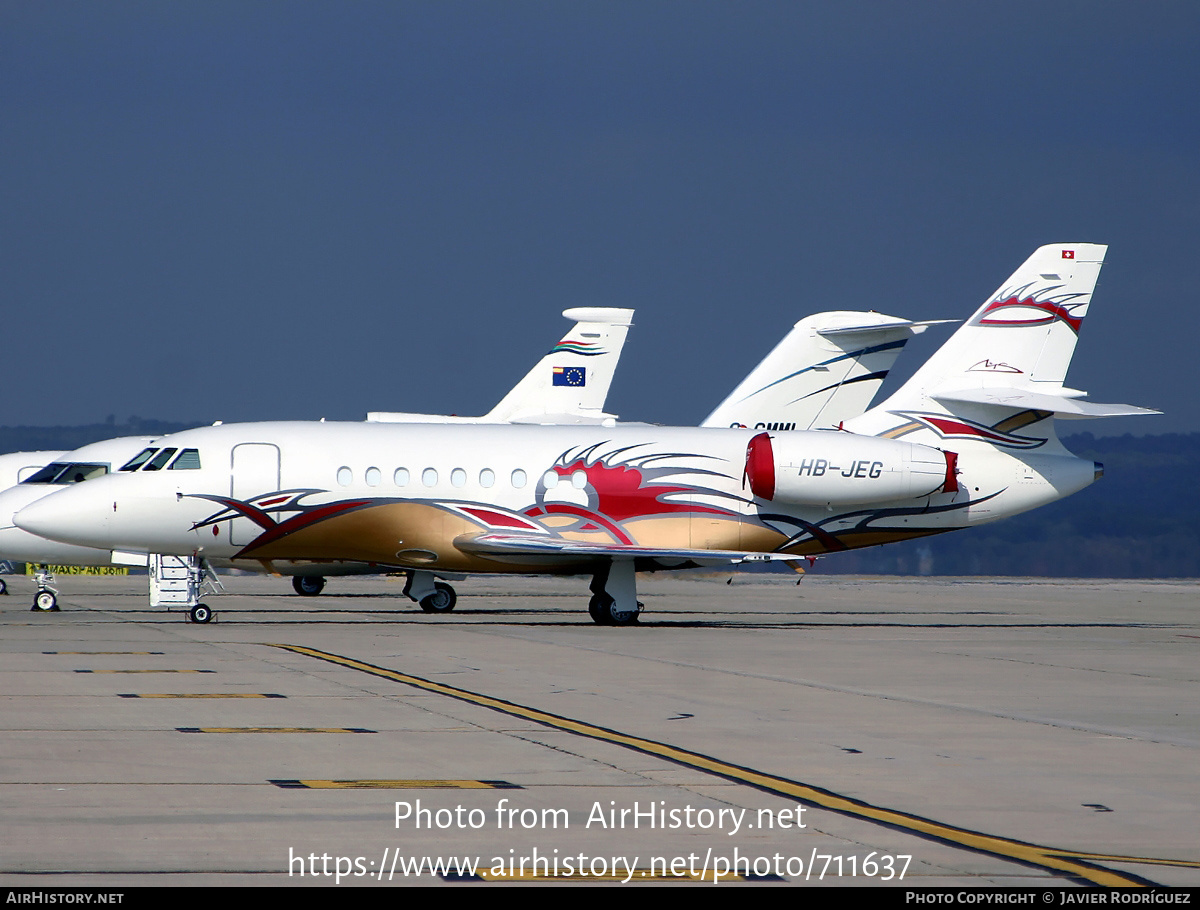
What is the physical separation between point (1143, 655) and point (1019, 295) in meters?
9.86

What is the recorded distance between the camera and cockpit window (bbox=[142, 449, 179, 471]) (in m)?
27.5

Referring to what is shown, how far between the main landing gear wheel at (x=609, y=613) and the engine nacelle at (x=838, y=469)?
3295 millimetres

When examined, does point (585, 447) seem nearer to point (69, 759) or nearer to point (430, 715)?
point (430, 715)

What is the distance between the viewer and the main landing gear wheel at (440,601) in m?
32.5

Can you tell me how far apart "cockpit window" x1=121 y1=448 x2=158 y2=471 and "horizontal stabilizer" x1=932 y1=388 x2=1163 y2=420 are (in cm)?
1503

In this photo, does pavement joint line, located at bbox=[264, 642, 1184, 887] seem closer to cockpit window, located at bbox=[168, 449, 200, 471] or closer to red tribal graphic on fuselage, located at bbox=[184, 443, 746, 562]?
red tribal graphic on fuselage, located at bbox=[184, 443, 746, 562]

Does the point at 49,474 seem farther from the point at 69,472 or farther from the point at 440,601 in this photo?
the point at 440,601

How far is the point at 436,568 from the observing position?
2833cm

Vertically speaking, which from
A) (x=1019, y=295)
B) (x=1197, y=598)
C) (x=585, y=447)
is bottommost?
(x=1197, y=598)

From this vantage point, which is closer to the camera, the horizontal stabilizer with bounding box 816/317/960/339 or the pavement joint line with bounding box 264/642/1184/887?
the pavement joint line with bounding box 264/642/1184/887

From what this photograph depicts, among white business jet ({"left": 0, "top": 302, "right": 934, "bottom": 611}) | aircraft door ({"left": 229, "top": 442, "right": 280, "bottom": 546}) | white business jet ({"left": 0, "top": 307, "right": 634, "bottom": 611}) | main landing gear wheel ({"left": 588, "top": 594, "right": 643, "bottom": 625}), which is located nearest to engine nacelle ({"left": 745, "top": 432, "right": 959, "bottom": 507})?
main landing gear wheel ({"left": 588, "top": 594, "right": 643, "bottom": 625})

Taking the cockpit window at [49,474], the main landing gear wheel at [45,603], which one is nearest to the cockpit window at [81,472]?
the cockpit window at [49,474]

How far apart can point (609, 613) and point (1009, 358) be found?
944 centimetres
